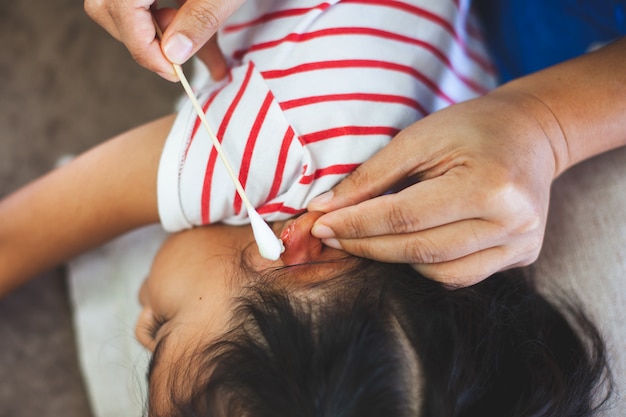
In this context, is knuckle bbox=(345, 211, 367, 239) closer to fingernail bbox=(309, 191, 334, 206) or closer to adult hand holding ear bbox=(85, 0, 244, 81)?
fingernail bbox=(309, 191, 334, 206)

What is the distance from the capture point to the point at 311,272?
0.65m

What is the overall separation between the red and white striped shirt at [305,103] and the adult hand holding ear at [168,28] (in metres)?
0.10

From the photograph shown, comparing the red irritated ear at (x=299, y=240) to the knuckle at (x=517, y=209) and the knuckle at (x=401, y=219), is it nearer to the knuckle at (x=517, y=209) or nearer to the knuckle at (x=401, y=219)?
the knuckle at (x=401, y=219)

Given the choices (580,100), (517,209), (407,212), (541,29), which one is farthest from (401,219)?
(541,29)

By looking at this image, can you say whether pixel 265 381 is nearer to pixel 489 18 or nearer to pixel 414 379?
pixel 414 379

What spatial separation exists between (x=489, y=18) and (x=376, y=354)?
0.56 meters

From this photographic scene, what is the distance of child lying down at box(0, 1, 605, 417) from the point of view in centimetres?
59

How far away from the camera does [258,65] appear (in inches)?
29.5

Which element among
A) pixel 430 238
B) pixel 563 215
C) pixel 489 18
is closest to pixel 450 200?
pixel 430 238

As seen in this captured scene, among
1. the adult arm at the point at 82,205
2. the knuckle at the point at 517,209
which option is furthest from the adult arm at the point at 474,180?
the adult arm at the point at 82,205

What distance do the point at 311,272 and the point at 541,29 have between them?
505mm

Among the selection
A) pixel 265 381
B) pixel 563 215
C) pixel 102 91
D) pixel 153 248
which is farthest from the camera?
pixel 102 91

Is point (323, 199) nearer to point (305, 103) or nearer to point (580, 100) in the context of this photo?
point (305, 103)

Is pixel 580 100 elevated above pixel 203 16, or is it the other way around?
pixel 203 16
